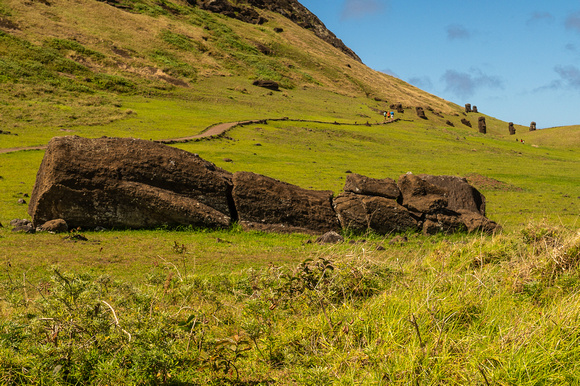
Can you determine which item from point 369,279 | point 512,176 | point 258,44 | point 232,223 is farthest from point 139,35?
point 369,279

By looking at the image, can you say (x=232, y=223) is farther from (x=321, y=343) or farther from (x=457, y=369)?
(x=457, y=369)

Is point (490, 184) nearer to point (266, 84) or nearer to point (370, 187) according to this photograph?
point (370, 187)

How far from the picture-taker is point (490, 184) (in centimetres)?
2948

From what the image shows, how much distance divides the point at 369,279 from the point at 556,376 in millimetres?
3429

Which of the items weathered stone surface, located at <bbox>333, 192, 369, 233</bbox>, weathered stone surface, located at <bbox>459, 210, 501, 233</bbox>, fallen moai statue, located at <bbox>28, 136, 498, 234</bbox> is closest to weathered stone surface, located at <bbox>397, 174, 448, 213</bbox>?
fallen moai statue, located at <bbox>28, 136, 498, 234</bbox>

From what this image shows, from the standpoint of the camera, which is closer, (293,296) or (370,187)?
(293,296)

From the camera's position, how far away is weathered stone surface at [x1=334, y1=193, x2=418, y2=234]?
16.6m

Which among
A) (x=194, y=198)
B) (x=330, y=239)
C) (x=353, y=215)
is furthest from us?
(x=353, y=215)

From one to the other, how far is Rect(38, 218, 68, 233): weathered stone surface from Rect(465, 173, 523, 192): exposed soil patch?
24.2m

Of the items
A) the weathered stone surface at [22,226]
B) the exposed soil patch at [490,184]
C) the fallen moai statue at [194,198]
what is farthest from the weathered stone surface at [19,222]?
the exposed soil patch at [490,184]

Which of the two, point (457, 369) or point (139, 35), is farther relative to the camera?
point (139, 35)

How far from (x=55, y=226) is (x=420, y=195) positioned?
1363 centimetres

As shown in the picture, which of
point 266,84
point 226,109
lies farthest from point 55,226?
point 266,84

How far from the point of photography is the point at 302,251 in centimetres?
1326
